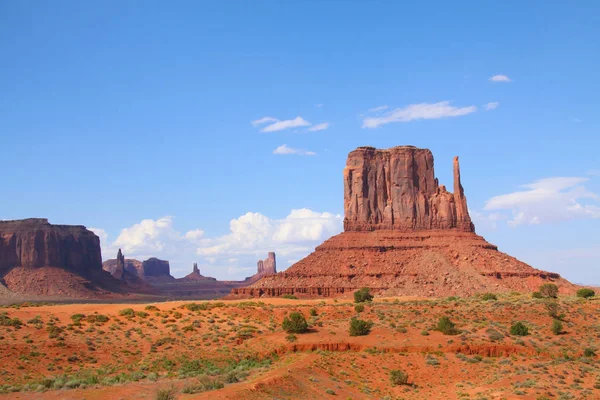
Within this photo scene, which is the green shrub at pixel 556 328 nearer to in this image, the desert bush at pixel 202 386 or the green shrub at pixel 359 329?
the green shrub at pixel 359 329

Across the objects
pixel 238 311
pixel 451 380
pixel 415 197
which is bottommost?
pixel 451 380

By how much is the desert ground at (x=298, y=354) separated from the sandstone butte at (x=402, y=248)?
4195 centimetres

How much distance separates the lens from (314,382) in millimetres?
35531

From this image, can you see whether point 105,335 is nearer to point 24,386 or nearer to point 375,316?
point 24,386

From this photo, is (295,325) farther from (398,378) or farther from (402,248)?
(402,248)

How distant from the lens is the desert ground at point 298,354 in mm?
34188

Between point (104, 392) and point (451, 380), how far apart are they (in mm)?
18118

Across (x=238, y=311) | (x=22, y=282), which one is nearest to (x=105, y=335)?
(x=238, y=311)

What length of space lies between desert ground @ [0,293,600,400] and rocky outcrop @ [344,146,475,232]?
58676 mm

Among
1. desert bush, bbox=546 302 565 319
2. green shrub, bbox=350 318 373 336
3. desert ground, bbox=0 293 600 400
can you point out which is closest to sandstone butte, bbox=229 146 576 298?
desert bush, bbox=546 302 565 319

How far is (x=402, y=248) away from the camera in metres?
113

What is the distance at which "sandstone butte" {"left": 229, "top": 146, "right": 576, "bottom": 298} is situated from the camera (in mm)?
100188

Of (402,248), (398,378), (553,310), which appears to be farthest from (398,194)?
(398,378)

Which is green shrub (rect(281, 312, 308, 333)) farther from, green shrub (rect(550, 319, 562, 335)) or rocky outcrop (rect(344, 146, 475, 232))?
rocky outcrop (rect(344, 146, 475, 232))
